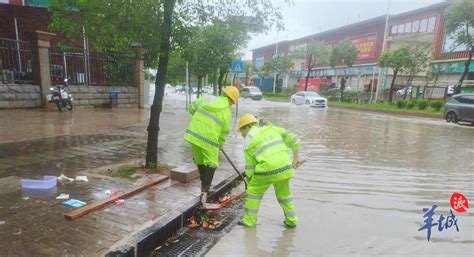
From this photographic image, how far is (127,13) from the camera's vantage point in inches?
180

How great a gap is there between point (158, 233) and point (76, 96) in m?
12.4

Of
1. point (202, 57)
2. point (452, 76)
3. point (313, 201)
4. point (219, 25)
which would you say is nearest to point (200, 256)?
point (313, 201)

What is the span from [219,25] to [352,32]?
4134 centimetres

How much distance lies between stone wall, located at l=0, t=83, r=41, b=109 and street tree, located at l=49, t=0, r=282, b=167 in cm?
775

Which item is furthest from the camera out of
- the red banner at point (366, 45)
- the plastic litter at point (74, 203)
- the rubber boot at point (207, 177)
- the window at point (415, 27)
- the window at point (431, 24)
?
the red banner at point (366, 45)

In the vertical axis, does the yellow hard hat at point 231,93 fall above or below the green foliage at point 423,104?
above

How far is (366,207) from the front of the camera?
480cm

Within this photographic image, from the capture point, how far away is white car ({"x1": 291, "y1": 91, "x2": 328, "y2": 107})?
29078 mm

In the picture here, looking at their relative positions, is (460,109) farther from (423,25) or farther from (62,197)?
(423,25)

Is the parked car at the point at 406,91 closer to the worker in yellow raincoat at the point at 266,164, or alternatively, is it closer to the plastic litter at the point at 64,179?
the worker in yellow raincoat at the point at 266,164

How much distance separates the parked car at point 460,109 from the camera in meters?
16.6

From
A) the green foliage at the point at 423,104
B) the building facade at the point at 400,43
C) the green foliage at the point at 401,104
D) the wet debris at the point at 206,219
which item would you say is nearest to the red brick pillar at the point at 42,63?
the wet debris at the point at 206,219

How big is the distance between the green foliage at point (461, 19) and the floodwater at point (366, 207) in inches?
604

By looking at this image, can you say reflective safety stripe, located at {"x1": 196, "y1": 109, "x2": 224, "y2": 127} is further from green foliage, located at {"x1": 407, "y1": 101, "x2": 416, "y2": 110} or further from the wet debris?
green foliage, located at {"x1": 407, "y1": 101, "x2": 416, "y2": 110}
